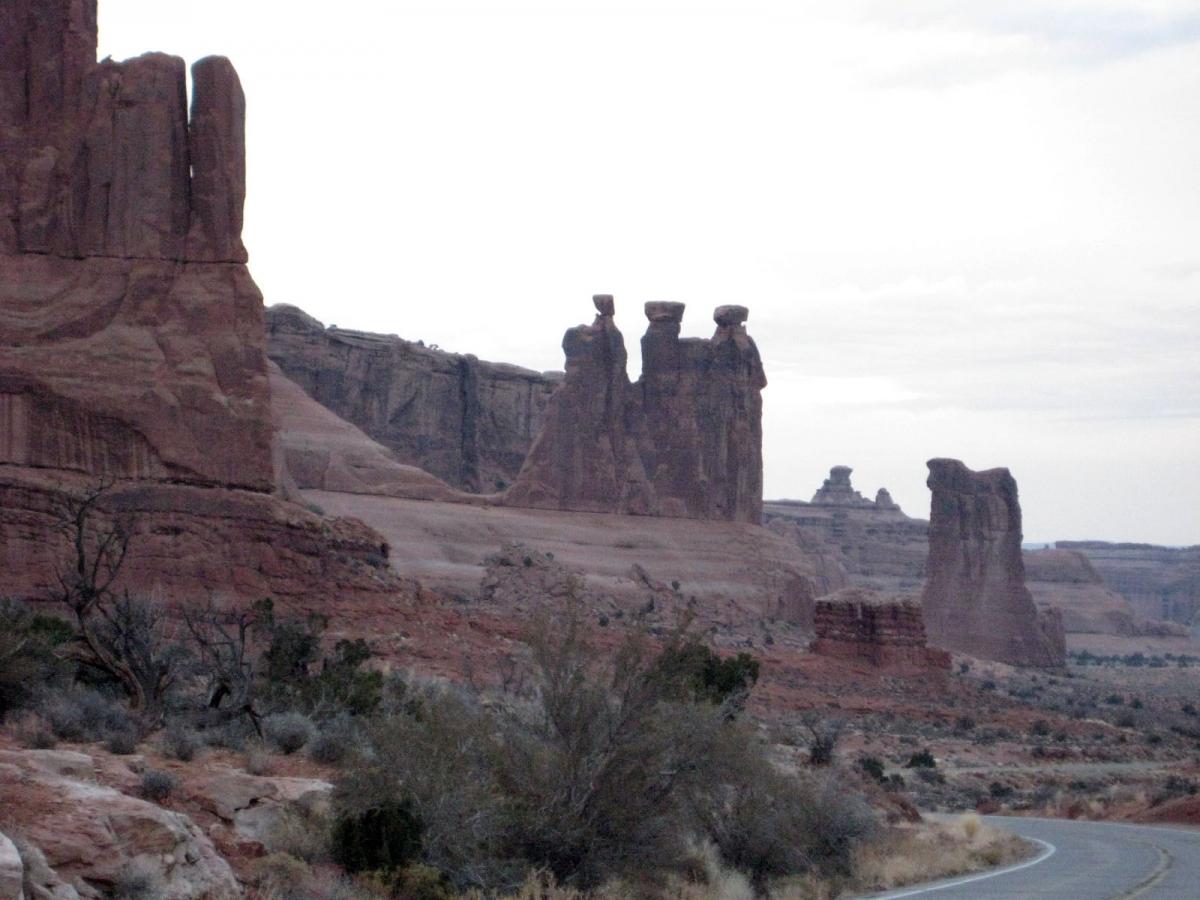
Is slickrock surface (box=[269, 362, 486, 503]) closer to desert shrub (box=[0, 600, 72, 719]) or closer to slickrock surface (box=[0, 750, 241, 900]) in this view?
desert shrub (box=[0, 600, 72, 719])

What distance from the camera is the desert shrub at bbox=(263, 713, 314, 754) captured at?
17688mm

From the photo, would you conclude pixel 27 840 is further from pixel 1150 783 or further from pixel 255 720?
pixel 1150 783

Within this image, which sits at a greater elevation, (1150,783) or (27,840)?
(27,840)

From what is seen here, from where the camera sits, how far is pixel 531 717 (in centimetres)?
1684

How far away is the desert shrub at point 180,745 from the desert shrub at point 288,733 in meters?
1.29

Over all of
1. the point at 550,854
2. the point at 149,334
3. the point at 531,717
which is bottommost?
the point at 550,854

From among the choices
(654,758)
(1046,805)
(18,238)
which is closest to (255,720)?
(654,758)

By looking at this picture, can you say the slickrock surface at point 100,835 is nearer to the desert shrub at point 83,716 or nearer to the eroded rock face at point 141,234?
the desert shrub at point 83,716

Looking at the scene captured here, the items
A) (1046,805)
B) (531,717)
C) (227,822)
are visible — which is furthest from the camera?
(1046,805)

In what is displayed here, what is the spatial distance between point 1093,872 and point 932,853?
2125mm

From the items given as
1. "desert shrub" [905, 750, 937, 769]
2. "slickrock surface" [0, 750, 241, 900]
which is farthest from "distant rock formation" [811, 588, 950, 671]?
"slickrock surface" [0, 750, 241, 900]

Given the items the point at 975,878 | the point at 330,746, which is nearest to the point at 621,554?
the point at 975,878

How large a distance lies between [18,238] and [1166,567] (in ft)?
553

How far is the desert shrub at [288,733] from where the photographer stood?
17.7 m
